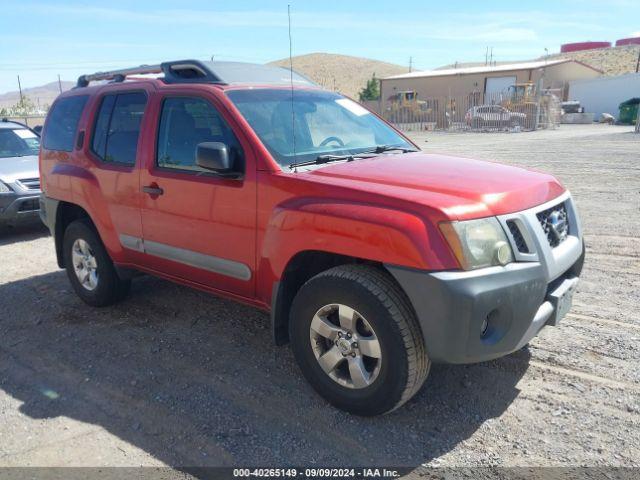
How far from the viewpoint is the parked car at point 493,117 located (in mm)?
30562

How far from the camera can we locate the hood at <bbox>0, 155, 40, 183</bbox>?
25.4 ft

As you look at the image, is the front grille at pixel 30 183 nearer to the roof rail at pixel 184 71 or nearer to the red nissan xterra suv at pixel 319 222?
the red nissan xterra suv at pixel 319 222

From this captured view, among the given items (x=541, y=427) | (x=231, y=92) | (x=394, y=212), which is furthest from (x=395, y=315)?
(x=231, y=92)

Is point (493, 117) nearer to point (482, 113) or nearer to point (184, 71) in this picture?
point (482, 113)

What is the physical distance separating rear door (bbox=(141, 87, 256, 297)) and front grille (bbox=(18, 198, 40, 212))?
4507 mm

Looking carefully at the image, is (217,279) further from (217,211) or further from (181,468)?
(181,468)

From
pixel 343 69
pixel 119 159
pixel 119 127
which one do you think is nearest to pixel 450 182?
pixel 119 159

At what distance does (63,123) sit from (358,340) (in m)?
3.72

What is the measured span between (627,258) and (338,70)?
379 feet

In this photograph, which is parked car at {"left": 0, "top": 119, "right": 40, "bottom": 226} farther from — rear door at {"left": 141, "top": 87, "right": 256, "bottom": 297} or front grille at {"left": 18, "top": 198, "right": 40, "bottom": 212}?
rear door at {"left": 141, "top": 87, "right": 256, "bottom": 297}

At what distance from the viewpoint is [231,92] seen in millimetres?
3668

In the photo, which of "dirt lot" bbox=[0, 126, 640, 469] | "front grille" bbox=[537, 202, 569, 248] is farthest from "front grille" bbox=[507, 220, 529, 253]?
"dirt lot" bbox=[0, 126, 640, 469]

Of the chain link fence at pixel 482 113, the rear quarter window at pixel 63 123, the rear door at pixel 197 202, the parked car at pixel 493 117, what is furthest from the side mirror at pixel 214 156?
the parked car at pixel 493 117

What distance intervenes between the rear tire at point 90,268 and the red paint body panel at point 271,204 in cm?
22
